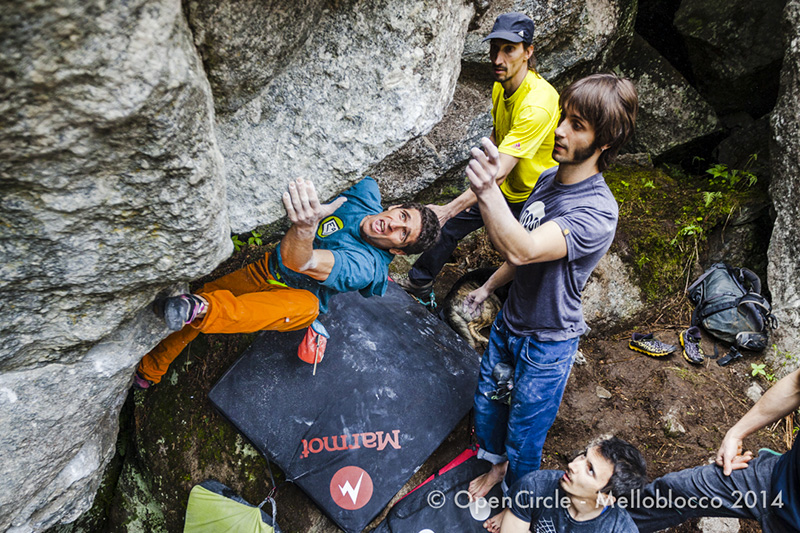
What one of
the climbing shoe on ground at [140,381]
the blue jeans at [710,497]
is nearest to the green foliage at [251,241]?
the climbing shoe on ground at [140,381]

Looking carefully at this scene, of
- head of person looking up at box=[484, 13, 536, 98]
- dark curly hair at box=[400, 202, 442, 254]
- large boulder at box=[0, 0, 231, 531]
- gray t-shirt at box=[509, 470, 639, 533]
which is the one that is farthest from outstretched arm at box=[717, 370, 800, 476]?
large boulder at box=[0, 0, 231, 531]

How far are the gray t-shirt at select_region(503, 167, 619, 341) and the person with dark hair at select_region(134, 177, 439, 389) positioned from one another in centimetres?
88

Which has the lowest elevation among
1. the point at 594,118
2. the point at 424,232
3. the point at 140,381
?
the point at 140,381

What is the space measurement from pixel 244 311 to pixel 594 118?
251 cm

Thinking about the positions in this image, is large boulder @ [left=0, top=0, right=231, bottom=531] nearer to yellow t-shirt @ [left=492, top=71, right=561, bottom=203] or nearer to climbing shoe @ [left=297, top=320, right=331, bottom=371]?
climbing shoe @ [left=297, top=320, right=331, bottom=371]

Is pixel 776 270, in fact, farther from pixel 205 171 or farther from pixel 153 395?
pixel 153 395

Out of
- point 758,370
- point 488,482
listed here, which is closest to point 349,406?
point 488,482

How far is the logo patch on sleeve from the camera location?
3.75 meters

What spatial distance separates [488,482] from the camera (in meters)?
4.30

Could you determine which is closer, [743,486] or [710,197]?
[743,486]

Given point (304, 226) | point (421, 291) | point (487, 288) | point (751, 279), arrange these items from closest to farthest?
point (304, 226), point (487, 288), point (421, 291), point (751, 279)

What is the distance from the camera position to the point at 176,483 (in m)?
4.19

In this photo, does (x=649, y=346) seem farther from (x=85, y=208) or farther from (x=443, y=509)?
(x=85, y=208)

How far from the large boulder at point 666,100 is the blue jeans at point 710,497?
493 centimetres
